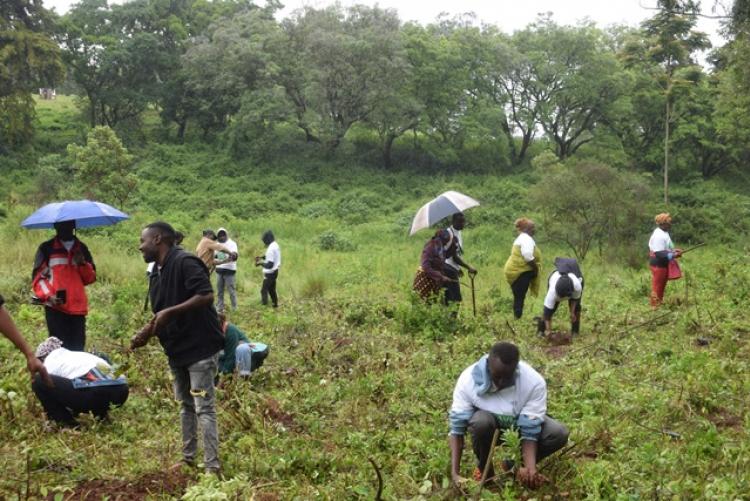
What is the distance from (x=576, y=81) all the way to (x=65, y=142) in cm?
2684

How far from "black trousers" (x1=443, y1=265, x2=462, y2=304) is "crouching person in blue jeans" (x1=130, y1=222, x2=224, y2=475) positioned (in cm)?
480

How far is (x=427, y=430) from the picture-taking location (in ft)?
16.1

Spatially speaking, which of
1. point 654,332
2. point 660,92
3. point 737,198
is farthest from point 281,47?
point 654,332

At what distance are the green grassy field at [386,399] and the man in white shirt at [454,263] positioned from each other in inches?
17.6

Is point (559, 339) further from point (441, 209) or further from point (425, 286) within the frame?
point (441, 209)

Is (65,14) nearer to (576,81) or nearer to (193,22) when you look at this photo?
(193,22)

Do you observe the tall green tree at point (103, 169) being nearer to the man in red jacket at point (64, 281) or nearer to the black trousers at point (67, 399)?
the man in red jacket at point (64, 281)

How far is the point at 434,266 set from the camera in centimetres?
853

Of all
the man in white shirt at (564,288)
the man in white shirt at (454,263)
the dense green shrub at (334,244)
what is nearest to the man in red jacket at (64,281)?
the man in white shirt at (454,263)

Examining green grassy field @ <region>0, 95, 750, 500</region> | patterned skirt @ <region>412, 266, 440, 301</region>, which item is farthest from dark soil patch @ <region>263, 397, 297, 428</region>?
patterned skirt @ <region>412, 266, 440, 301</region>

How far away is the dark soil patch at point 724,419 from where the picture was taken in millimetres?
4988

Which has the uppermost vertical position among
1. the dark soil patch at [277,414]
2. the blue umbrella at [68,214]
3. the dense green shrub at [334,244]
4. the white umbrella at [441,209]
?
the blue umbrella at [68,214]

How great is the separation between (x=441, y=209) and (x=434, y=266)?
0.72 metres

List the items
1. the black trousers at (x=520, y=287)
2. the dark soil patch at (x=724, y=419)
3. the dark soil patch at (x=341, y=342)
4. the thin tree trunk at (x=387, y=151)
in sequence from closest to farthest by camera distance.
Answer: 1. the dark soil patch at (x=724, y=419)
2. the dark soil patch at (x=341, y=342)
3. the black trousers at (x=520, y=287)
4. the thin tree trunk at (x=387, y=151)
